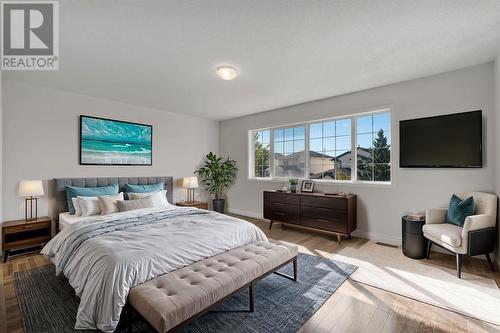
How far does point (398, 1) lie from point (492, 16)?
1015 millimetres

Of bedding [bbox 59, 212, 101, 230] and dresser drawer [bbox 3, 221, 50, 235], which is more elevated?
bedding [bbox 59, 212, 101, 230]

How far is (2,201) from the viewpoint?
3.34 m

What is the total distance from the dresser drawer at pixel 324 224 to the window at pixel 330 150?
95cm

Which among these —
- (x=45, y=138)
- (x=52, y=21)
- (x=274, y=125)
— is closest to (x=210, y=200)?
(x=274, y=125)

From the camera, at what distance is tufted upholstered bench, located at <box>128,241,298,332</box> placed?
4.91ft

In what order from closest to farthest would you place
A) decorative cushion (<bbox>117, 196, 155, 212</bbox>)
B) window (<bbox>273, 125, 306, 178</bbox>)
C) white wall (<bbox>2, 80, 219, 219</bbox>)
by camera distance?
white wall (<bbox>2, 80, 219, 219</bbox>), decorative cushion (<bbox>117, 196, 155, 212</bbox>), window (<bbox>273, 125, 306, 178</bbox>)

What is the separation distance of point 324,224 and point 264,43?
10.1 ft

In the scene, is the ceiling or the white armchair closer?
the ceiling

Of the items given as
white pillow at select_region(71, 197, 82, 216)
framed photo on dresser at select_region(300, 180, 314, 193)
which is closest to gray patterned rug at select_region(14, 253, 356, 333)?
white pillow at select_region(71, 197, 82, 216)

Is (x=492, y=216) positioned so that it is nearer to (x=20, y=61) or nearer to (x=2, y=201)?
(x=20, y=61)

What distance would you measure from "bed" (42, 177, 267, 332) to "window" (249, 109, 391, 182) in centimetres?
242

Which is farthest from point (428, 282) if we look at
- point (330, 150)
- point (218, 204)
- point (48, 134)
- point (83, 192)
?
point (48, 134)

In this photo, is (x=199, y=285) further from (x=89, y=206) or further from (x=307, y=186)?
(x=307, y=186)

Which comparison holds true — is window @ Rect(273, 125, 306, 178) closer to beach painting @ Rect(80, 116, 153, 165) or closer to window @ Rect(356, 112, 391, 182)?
window @ Rect(356, 112, 391, 182)
